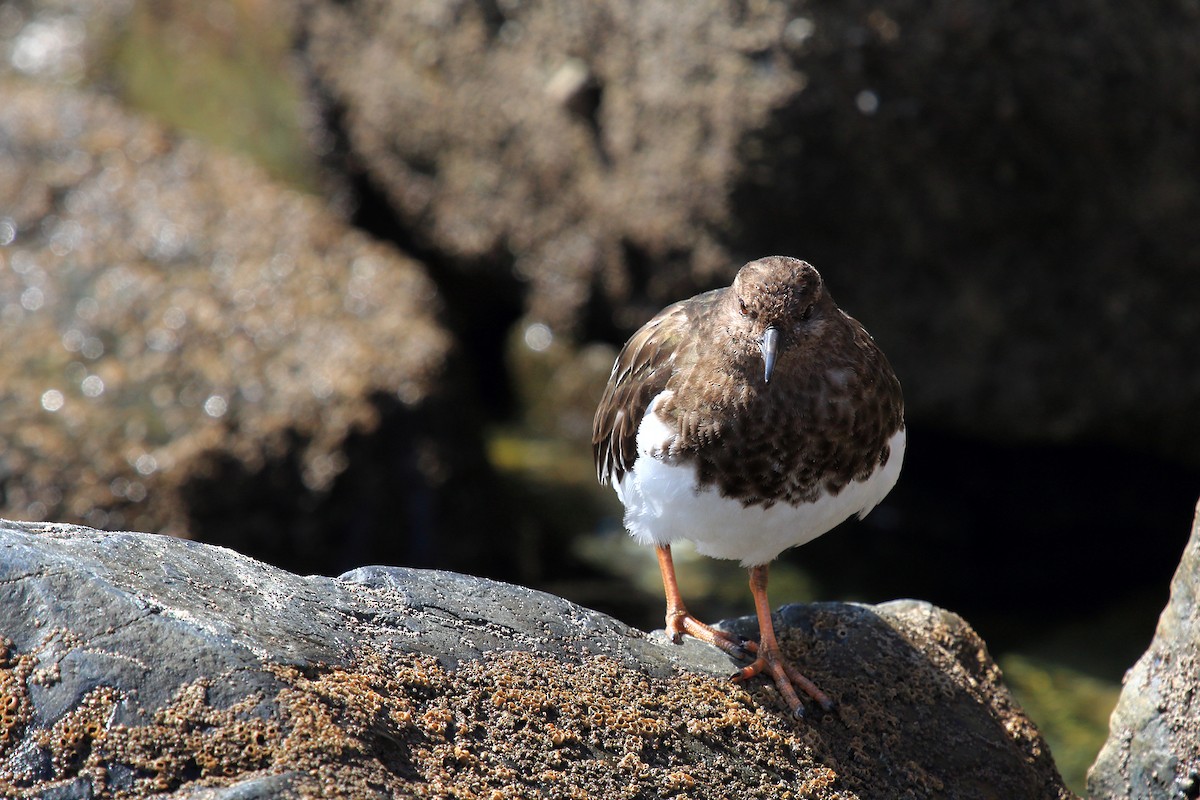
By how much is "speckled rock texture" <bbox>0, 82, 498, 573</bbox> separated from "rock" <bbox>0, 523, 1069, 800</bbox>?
155 inches

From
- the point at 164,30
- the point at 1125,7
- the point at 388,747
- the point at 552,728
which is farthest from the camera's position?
the point at 164,30

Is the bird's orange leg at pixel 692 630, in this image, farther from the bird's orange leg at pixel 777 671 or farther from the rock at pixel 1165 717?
the rock at pixel 1165 717

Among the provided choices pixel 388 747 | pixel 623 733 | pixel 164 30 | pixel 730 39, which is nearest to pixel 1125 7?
pixel 730 39

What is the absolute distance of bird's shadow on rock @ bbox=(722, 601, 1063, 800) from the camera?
4.15 m

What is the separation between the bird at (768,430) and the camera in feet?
13.9

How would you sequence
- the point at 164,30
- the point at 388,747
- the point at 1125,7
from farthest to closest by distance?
the point at 164,30
the point at 1125,7
the point at 388,747

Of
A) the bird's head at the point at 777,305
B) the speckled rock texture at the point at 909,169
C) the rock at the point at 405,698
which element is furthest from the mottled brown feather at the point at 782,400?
the speckled rock texture at the point at 909,169

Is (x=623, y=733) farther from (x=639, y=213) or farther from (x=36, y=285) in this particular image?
(x=36, y=285)

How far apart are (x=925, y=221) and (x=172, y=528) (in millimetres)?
5010

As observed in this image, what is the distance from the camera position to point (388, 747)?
10.8 ft

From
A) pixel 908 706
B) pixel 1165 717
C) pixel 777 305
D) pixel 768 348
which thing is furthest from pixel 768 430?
pixel 1165 717

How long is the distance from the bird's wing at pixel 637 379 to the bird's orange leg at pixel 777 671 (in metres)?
0.78

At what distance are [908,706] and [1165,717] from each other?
876 mm

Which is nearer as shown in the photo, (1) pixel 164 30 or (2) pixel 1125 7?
(2) pixel 1125 7
